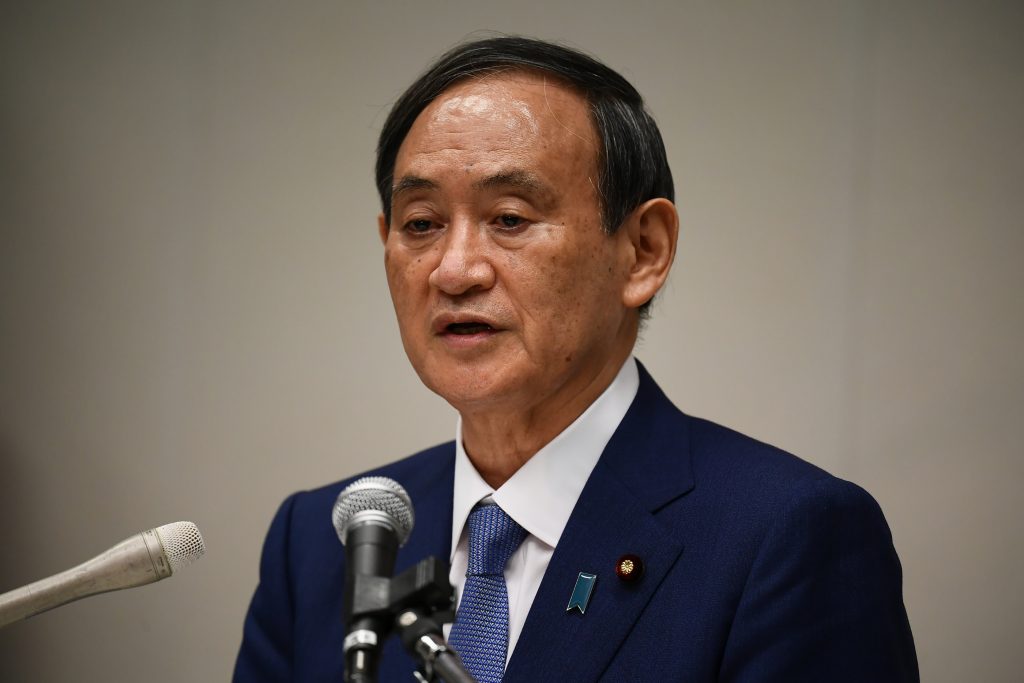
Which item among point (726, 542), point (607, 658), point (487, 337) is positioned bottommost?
point (607, 658)

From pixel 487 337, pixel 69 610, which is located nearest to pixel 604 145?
pixel 487 337

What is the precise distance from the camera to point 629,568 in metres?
1.73

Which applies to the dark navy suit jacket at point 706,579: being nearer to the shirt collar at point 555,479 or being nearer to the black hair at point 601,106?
the shirt collar at point 555,479

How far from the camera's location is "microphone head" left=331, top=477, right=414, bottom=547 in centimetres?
119

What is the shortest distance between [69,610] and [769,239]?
235 centimetres

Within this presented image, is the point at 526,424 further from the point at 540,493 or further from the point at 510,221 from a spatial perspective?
the point at 510,221

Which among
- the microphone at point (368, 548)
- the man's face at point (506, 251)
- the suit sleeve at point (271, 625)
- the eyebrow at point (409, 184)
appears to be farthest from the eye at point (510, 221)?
the suit sleeve at point (271, 625)

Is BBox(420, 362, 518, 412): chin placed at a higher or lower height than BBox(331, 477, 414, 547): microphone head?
higher

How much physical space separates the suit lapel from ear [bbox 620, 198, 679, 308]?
0.23 meters

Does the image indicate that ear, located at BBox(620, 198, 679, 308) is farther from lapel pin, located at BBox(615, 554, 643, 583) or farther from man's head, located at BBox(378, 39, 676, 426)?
lapel pin, located at BBox(615, 554, 643, 583)

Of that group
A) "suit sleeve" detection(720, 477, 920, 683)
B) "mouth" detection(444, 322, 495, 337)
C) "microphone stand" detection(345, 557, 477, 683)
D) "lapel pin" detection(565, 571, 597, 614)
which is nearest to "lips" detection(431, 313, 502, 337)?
"mouth" detection(444, 322, 495, 337)

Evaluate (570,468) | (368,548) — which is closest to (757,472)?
(570,468)

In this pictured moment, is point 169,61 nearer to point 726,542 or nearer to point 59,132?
point 59,132

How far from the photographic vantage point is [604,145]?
1988 millimetres
